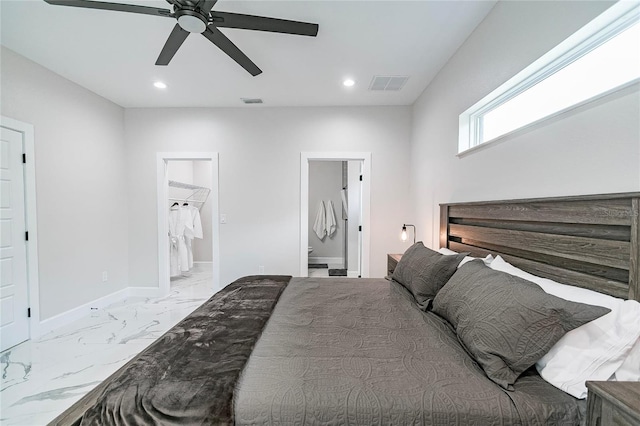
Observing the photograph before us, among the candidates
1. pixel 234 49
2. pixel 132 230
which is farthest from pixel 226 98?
pixel 132 230

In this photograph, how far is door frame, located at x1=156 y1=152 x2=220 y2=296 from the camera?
366cm

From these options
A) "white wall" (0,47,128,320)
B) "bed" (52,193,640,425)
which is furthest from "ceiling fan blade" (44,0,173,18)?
"bed" (52,193,640,425)

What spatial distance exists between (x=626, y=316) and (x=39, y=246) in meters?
4.28

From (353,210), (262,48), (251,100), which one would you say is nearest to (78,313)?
(251,100)

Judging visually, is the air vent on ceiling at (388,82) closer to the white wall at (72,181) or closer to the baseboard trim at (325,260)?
the white wall at (72,181)

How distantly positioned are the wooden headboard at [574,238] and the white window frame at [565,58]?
47 cm

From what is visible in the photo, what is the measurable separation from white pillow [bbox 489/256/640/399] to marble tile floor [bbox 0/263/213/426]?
267 centimetres

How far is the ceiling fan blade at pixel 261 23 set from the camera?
158 centimetres

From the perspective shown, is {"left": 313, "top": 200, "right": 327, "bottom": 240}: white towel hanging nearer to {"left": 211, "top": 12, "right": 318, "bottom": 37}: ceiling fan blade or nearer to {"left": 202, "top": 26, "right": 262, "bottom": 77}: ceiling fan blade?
{"left": 202, "top": 26, "right": 262, "bottom": 77}: ceiling fan blade

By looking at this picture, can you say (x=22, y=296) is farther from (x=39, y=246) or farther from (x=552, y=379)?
(x=552, y=379)

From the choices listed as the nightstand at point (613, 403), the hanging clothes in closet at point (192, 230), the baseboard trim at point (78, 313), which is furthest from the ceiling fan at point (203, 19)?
the hanging clothes in closet at point (192, 230)

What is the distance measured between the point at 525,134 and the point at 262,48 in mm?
2177

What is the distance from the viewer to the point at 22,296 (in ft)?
8.11

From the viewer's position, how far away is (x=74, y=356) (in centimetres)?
221
